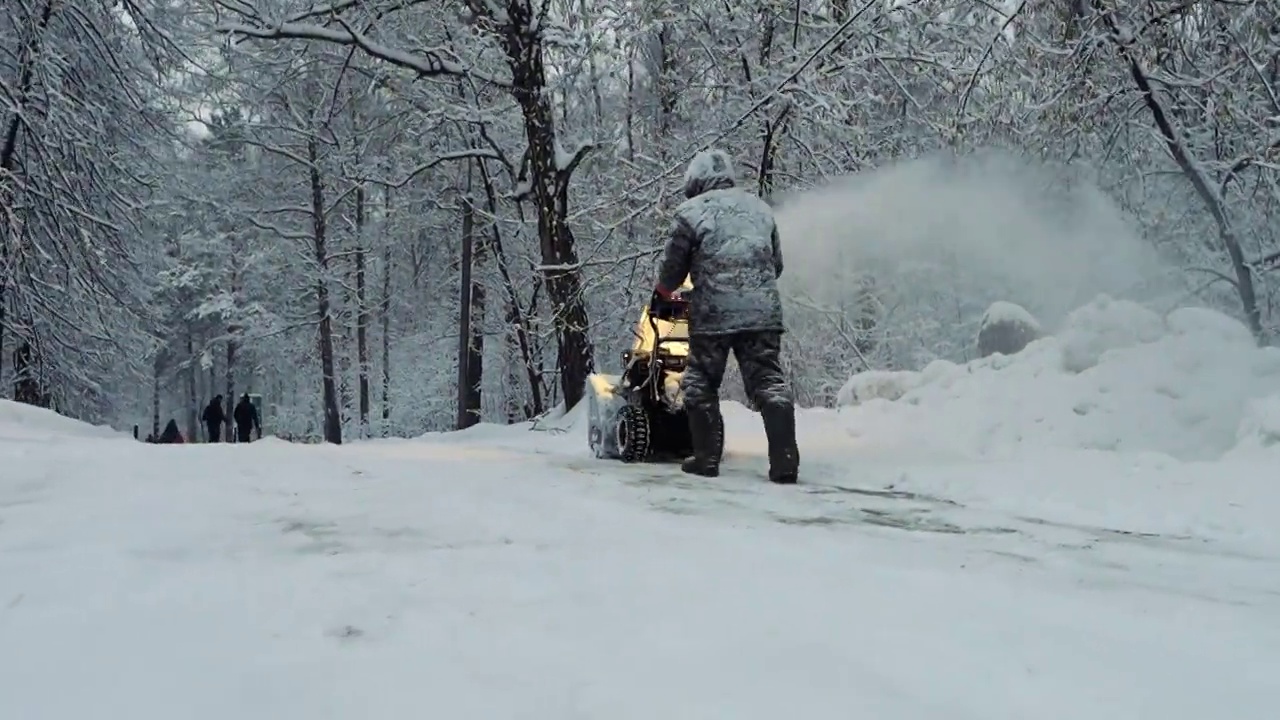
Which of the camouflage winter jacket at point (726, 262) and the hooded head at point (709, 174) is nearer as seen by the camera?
the camouflage winter jacket at point (726, 262)

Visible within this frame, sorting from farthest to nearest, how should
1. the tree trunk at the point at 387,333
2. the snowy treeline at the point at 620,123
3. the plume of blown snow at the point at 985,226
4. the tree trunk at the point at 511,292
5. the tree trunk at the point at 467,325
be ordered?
the tree trunk at the point at 387,333 → the tree trunk at the point at 467,325 → the tree trunk at the point at 511,292 → the plume of blown snow at the point at 985,226 → the snowy treeline at the point at 620,123

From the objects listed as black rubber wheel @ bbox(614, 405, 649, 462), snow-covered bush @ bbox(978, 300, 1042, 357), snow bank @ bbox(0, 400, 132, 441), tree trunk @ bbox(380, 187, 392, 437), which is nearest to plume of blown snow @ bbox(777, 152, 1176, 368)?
snow-covered bush @ bbox(978, 300, 1042, 357)

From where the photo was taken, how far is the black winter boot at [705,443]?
615 cm

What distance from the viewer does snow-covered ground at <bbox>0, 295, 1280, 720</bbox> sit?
6.38 ft

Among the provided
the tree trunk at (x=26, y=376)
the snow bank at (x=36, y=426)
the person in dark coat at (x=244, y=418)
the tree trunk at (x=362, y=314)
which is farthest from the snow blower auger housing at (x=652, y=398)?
the tree trunk at (x=362, y=314)

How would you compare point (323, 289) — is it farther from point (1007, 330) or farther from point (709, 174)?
point (709, 174)

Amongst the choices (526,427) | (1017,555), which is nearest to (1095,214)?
(526,427)

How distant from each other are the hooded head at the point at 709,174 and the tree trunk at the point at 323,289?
2049 cm

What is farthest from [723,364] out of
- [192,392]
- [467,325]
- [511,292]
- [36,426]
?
[192,392]

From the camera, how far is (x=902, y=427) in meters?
7.88

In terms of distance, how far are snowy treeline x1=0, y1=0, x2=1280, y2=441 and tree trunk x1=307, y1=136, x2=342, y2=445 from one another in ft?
6.77

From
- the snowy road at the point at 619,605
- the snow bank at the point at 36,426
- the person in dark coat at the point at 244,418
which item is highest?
the person in dark coat at the point at 244,418

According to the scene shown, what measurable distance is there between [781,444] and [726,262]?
1.28 metres

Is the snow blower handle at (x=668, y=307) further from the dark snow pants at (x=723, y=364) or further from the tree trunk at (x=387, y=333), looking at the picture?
the tree trunk at (x=387, y=333)
